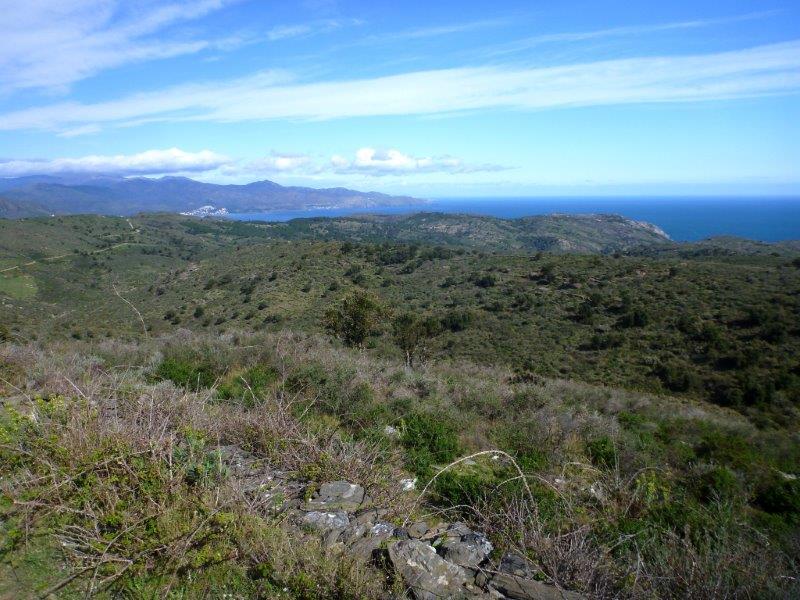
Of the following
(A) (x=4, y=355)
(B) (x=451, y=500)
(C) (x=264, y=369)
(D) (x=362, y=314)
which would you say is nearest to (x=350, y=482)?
(B) (x=451, y=500)

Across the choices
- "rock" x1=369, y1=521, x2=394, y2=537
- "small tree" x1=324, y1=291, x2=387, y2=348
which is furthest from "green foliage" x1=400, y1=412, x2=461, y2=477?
"small tree" x1=324, y1=291, x2=387, y2=348

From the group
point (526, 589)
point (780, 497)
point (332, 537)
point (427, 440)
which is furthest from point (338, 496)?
point (780, 497)

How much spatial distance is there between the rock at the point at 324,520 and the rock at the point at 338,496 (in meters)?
0.16

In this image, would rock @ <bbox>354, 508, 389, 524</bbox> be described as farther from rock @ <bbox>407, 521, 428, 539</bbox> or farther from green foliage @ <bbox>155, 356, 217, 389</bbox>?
green foliage @ <bbox>155, 356, 217, 389</bbox>

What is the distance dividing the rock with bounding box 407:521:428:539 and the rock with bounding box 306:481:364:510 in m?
0.55

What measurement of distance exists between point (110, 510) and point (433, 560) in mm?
2602

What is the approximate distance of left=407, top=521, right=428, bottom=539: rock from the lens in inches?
152

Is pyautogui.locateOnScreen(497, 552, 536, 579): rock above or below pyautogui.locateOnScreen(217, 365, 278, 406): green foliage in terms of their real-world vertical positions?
above

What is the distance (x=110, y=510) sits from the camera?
11.7ft

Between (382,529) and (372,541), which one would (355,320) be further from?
(372,541)

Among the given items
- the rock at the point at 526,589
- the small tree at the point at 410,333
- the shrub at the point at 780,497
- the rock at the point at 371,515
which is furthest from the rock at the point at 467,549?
the small tree at the point at 410,333

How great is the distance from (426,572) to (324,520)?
1036 mm

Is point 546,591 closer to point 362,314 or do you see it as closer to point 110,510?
point 110,510

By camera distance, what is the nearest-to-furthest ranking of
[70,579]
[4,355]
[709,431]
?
[70,579] → [4,355] → [709,431]
